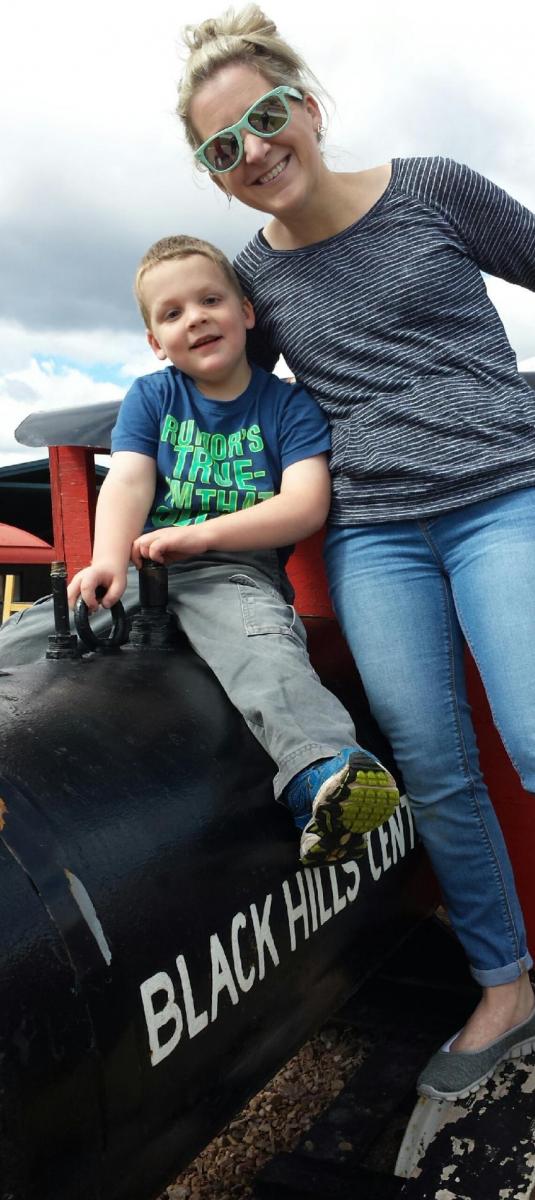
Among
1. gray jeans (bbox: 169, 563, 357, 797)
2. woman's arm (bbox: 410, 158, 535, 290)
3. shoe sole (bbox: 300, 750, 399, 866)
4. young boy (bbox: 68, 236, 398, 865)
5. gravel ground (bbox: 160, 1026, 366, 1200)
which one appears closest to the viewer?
shoe sole (bbox: 300, 750, 399, 866)

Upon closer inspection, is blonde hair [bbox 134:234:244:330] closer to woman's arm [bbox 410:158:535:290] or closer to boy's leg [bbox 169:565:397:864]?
Result: woman's arm [bbox 410:158:535:290]

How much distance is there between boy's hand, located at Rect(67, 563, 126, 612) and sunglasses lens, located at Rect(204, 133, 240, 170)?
2.92 ft

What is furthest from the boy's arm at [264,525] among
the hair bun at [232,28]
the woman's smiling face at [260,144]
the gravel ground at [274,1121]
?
the gravel ground at [274,1121]

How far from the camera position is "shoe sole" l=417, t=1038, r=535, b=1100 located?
1.95m

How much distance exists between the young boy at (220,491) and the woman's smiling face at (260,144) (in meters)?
0.16

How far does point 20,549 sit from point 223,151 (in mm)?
7520

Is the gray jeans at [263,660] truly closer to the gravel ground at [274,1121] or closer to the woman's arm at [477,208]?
the woman's arm at [477,208]

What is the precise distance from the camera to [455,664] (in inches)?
77.5

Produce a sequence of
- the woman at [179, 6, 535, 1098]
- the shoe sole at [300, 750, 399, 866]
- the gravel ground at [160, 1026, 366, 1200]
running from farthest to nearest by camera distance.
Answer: the gravel ground at [160, 1026, 366, 1200]
the woman at [179, 6, 535, 1098]
the shoe sole at [300, 750, 399, 866]

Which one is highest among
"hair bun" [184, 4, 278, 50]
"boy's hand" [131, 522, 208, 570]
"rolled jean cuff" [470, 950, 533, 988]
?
"hair bun" [184, 4, 278, 50]

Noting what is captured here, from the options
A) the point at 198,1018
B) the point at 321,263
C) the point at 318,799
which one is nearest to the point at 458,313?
the point at 321,263

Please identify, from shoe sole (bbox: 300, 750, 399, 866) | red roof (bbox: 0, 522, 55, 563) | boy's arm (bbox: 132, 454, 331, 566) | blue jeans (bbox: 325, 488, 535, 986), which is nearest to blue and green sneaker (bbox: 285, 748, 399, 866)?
shoe sole (bbox: 300, 750, 399, 866)

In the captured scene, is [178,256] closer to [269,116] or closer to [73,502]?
[269,116]

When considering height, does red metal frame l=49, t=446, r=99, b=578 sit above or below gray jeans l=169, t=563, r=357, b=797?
above
